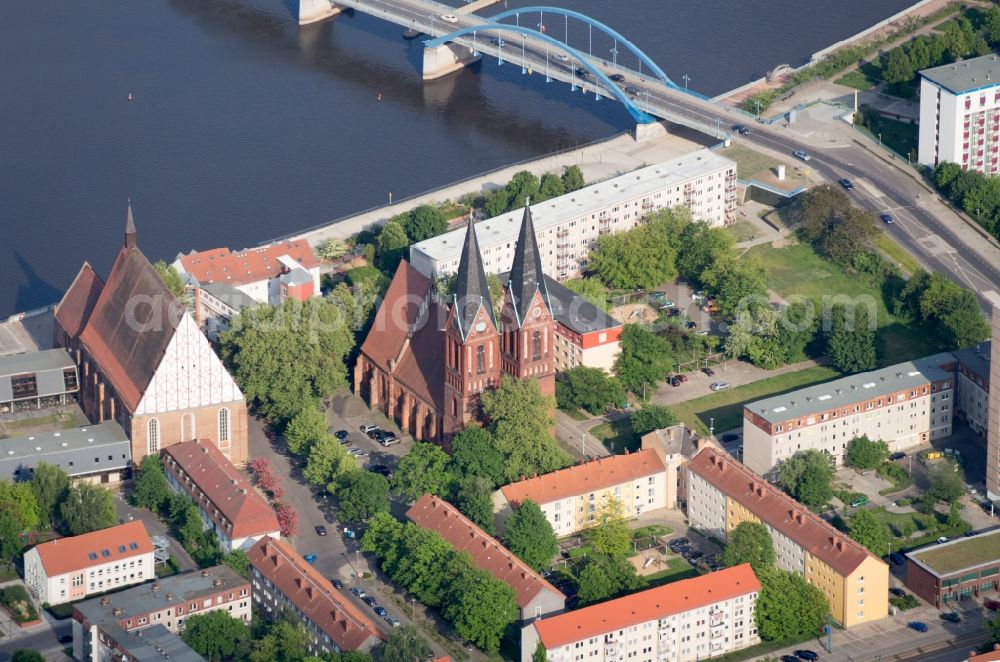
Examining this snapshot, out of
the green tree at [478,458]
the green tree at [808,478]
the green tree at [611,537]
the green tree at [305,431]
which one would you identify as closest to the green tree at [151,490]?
the green tree at [305,431]

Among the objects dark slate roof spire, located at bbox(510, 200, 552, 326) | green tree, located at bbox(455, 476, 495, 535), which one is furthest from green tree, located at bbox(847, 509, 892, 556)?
dark slate roof spire, located at bbox(510, 200, 552, 326)

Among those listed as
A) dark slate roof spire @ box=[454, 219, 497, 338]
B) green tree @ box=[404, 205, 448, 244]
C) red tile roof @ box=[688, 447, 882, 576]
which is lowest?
red tile roof @ box=[688, 447, 882, 576]

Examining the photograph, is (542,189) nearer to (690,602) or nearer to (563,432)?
(563,432)

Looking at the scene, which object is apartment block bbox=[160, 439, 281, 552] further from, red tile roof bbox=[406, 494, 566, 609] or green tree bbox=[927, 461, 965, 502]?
green tree bbox=[927, 461, 965, 502]

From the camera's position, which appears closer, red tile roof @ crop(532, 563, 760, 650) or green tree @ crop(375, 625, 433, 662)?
green tree @ crop(375, 625, 433, 662)

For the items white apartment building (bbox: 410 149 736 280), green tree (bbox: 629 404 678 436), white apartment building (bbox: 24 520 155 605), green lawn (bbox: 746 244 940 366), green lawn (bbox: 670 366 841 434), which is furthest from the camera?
white apartment building (bbox: 410 149 736 280)

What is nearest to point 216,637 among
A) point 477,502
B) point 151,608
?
point 151,608

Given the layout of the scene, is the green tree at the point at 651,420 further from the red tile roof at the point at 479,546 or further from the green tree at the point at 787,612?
the green tree at the point at 787,612
